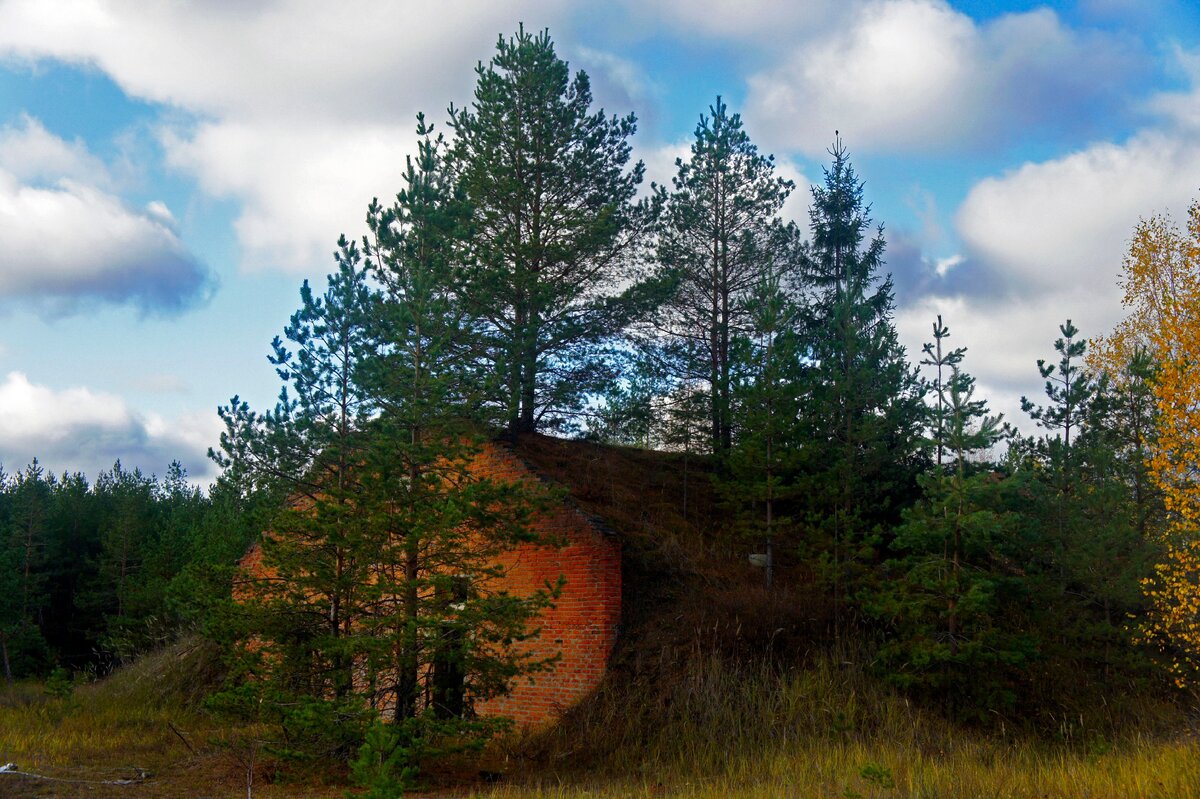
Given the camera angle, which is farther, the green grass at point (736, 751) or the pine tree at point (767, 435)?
the pine tree at point (767, 435)

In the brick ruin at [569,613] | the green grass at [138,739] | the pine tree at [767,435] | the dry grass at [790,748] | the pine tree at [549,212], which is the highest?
the pine tree at [549,212]

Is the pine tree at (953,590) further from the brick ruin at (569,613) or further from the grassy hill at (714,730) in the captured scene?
the brick ruin at (569,613)

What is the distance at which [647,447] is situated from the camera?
24812 mm

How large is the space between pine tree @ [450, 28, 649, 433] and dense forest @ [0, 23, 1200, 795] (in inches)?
2.9

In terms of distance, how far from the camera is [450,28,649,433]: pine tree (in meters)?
19.2

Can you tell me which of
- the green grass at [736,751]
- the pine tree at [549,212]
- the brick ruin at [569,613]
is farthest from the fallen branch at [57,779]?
the pine tree at [549,212]

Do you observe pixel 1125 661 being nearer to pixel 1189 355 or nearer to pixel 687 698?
pixel 1189 355

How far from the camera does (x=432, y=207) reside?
1391 cm

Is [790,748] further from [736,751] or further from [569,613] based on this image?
[569,613]

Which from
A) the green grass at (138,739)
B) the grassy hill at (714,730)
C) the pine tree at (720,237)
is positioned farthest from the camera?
the pine tree at (720,237)

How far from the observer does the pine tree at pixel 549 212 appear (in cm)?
1922

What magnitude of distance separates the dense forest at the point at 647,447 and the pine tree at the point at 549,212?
7cm

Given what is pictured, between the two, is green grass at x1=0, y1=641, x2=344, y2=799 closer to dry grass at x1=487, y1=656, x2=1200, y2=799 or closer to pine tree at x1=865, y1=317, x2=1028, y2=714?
dry grass at x1=487, y1=656, x2=1200, y2=799

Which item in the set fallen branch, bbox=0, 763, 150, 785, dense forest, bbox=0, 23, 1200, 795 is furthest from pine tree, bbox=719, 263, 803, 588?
fallen branch, bbox=0, 763, 150, 785
